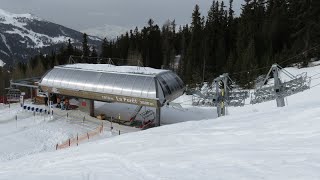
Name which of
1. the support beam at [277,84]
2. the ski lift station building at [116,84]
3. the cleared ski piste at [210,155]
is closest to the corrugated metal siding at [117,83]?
the ski lift station building at [116,84]

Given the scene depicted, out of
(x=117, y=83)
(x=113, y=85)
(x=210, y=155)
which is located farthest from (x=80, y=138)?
(x=210, y=155)

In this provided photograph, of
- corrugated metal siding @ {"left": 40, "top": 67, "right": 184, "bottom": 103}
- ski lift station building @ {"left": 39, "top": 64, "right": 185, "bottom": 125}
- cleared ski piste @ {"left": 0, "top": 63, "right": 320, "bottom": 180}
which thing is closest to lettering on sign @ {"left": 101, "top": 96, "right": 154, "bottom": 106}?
ski lift station building @ {"left": 39, "top": 64, "right": 185, "bottom": 125}

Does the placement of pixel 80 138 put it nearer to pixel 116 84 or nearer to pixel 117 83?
pixel 116 84

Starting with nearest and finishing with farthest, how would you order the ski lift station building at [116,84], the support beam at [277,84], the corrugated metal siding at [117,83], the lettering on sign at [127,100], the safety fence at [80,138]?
the support beam at [277,84] < the safety fence at [80,138] < the lettering on sign at [127,100] < the ski lift station building at [116,84] < the corrugated metal siding at [117,83]

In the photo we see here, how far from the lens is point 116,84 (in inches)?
1563

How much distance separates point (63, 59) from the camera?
10744 cm

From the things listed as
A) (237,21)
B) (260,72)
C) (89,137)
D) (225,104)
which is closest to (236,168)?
(225,104)

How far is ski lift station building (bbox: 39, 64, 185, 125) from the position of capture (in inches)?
1486

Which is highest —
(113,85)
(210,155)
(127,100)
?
(113,85)

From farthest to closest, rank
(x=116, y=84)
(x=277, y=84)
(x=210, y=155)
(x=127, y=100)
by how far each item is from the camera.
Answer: (x=116, y=84) → (x=127, y=100) → (x=277, y=84) → (x=210, y=155)

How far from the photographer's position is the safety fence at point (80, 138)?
3147 centimetres

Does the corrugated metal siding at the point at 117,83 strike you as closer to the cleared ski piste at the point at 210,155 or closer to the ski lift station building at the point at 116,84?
the ski lift station building at the point at 116,84

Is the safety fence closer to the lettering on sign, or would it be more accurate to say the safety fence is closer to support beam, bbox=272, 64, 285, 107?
the lettering on sign

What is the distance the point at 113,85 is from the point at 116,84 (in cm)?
33
